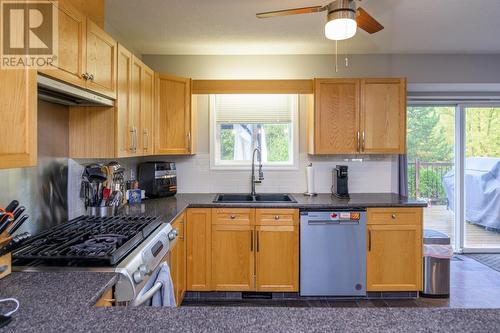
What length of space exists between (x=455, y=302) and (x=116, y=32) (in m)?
4.05

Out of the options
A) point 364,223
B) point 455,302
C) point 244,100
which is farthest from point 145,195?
point 455,302

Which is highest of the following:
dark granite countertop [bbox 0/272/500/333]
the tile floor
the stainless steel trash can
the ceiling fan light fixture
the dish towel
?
the ceiling fan light fixture

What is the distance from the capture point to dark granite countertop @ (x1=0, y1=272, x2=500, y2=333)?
90cm

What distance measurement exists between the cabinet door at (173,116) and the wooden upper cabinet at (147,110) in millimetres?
157

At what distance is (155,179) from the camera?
3.35 metres

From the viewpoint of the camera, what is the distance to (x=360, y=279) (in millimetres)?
3023

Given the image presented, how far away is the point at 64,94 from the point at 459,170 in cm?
465

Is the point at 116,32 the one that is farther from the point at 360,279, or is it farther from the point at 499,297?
the point at 499,297

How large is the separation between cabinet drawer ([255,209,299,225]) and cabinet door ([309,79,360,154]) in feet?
2.45

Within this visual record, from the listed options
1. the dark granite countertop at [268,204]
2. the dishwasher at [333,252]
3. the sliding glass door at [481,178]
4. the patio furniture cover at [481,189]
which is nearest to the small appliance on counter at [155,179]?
A: the dark granite countertop at [268,204]

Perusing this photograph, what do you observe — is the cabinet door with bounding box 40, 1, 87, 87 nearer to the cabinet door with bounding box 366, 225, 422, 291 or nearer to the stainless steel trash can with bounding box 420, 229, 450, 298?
the cabinet door with bounding box 366, 225, 422, 291

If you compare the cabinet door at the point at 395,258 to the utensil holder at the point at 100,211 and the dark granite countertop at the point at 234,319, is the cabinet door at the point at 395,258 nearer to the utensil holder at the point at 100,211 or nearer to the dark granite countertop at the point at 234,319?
the dark granite countertop at the point at 234,319

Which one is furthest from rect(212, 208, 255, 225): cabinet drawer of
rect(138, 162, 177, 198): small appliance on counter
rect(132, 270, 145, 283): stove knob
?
rect(132, 270, 145, 283): stove knob

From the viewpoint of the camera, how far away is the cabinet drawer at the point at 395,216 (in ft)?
9.96
